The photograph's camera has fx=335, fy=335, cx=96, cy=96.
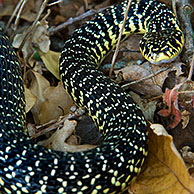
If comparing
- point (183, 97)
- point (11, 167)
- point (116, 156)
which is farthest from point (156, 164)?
point (11, 167)

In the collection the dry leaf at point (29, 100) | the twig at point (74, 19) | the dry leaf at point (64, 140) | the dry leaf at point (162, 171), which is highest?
the twig at point (74, 19)

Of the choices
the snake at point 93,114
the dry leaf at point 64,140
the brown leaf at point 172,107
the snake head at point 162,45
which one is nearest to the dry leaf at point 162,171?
the snake at point 93,114

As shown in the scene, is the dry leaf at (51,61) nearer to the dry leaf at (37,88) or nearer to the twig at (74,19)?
the dry leaf at (37,88)

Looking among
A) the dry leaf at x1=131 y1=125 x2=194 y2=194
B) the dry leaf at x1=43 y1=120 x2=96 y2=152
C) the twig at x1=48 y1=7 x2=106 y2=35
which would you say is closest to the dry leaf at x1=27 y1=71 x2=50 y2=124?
the dry leaf at x1=43 y1=120 x2=96 y2=152

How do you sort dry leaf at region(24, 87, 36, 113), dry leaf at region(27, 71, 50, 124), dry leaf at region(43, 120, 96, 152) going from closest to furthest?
dry leaf at region(43, 120, 96, 152) < dry leaf at region(24, 87, 36, 113) < dry leaf at region(27, 71, 50, 124)

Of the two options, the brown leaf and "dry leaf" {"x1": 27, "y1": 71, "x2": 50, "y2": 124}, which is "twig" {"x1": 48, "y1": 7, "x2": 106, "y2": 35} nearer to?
"dry leaf" {"x1": 27, "y1": 71, "x2": 50, "y2": 124}

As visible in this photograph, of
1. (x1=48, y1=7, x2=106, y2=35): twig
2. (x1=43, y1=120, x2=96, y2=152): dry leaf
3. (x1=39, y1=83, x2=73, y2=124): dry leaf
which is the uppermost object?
(x1=48, y1=7, x2=106, y2=35): twig

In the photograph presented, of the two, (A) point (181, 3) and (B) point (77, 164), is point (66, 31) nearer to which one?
(A) point (181, 3)
